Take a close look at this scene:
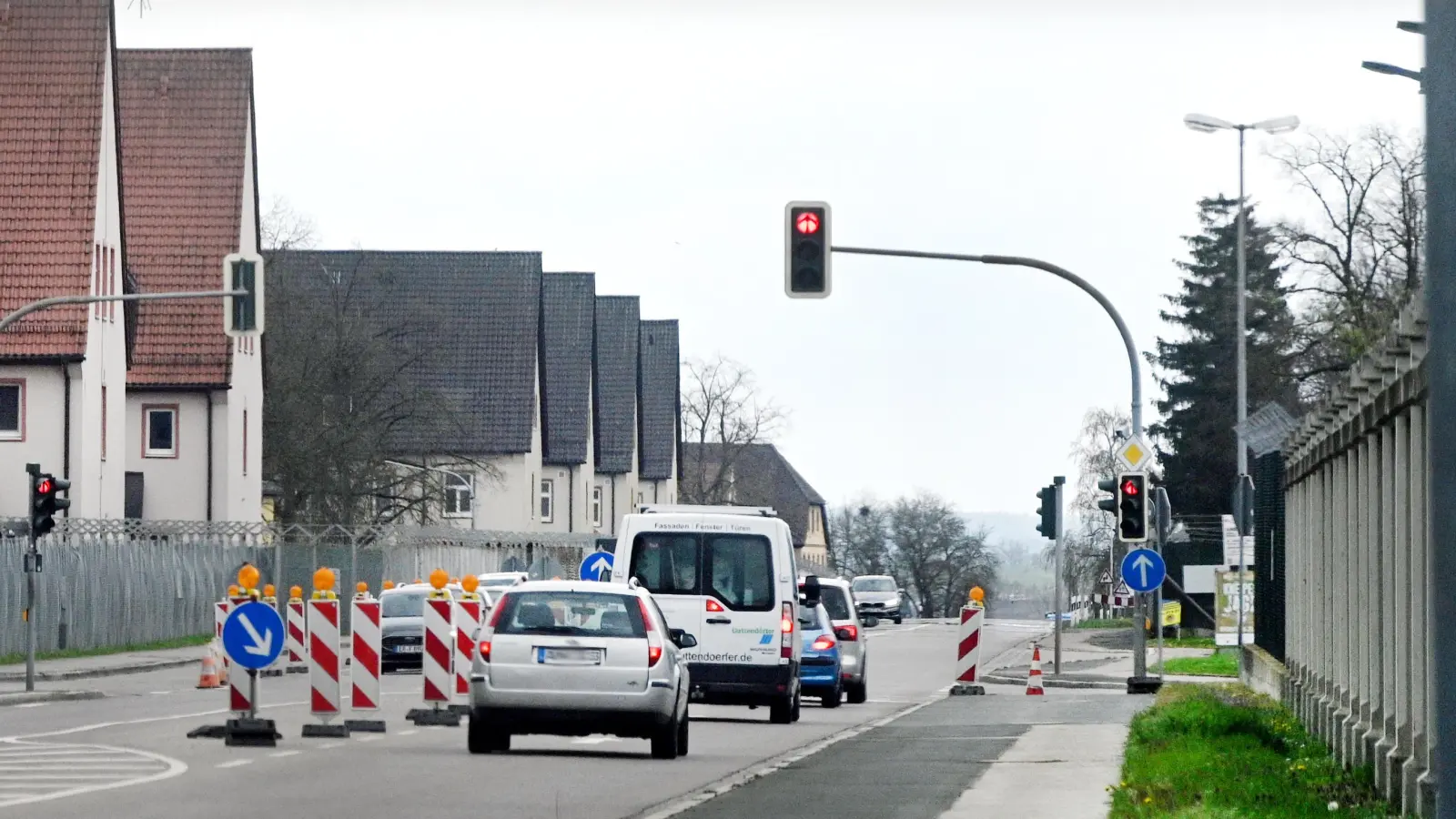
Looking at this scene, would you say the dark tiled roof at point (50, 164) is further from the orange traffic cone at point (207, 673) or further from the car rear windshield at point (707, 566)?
the car rear windshield at point (707, 566)

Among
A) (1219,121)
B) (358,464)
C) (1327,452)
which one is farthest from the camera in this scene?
(358,464)

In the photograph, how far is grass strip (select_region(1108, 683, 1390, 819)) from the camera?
43.7 ft

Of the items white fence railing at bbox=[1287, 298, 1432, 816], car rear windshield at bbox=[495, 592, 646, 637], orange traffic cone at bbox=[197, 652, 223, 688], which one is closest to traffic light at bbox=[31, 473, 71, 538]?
orange traffic cone at bbox=[197, 652, 223, 688]

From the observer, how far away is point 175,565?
51750 mm

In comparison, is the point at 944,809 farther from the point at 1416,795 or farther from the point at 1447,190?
the point at 1447,190

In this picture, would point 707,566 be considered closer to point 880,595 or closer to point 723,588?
point 723,588

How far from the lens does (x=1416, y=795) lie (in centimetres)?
1255

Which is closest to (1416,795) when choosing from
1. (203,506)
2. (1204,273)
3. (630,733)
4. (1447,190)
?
(1447,190)

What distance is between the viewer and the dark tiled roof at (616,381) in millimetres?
100750

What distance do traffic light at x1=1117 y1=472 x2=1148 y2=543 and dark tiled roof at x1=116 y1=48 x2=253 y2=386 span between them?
3717cm

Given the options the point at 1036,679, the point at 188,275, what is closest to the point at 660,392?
the point at 188,275

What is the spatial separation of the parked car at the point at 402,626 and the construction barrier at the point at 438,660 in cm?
1542

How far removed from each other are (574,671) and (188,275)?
46551mm

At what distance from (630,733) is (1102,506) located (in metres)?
12.0
